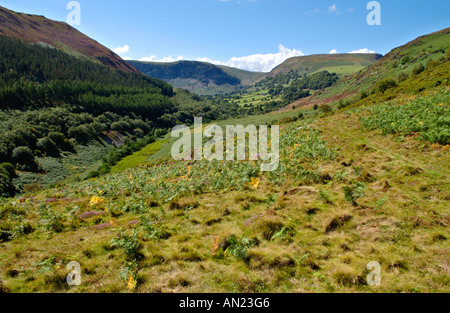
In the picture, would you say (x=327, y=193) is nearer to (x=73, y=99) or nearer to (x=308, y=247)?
(x=308, y=247)

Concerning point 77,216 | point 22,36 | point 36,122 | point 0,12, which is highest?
point 0,12

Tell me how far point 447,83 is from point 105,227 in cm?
5204

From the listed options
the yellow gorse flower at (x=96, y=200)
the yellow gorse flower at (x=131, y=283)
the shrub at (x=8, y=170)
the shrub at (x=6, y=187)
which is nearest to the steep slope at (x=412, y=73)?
the yellow gorse flower at (x=131, y=283)

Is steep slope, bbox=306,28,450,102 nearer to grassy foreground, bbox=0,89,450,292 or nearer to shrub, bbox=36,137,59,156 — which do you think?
grassy foreground, bbox=0,89,450,292

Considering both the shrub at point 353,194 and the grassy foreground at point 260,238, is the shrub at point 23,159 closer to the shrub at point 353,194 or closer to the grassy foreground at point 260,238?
the grassy foreground at point 260,238

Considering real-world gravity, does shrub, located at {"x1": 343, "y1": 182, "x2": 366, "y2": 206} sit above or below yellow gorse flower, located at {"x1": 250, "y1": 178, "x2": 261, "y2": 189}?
above

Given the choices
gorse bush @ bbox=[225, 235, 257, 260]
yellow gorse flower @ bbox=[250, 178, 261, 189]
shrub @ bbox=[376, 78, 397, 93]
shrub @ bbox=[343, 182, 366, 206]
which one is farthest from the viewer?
shrub @ bbox=[376, 78, 397, 93]

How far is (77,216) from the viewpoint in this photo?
1205cm

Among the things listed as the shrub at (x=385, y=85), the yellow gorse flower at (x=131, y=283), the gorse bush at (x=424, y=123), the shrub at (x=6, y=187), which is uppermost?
the shrub at (x=385, y=85)

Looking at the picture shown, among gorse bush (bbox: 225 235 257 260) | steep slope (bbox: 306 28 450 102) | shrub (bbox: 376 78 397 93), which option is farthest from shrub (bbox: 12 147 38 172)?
shrub (bbox: 376 78 397 93)

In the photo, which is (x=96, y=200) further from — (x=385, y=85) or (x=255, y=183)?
(x=385, y=85)

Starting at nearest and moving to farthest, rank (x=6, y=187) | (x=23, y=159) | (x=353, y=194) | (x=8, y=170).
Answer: (x=353, y=194) < (x=6, y=187) < (x=8, y=170) < (x=23, y=159)

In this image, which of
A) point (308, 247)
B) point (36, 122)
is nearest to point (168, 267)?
point (308, 247)

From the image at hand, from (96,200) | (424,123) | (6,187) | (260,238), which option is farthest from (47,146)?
(424,123)
